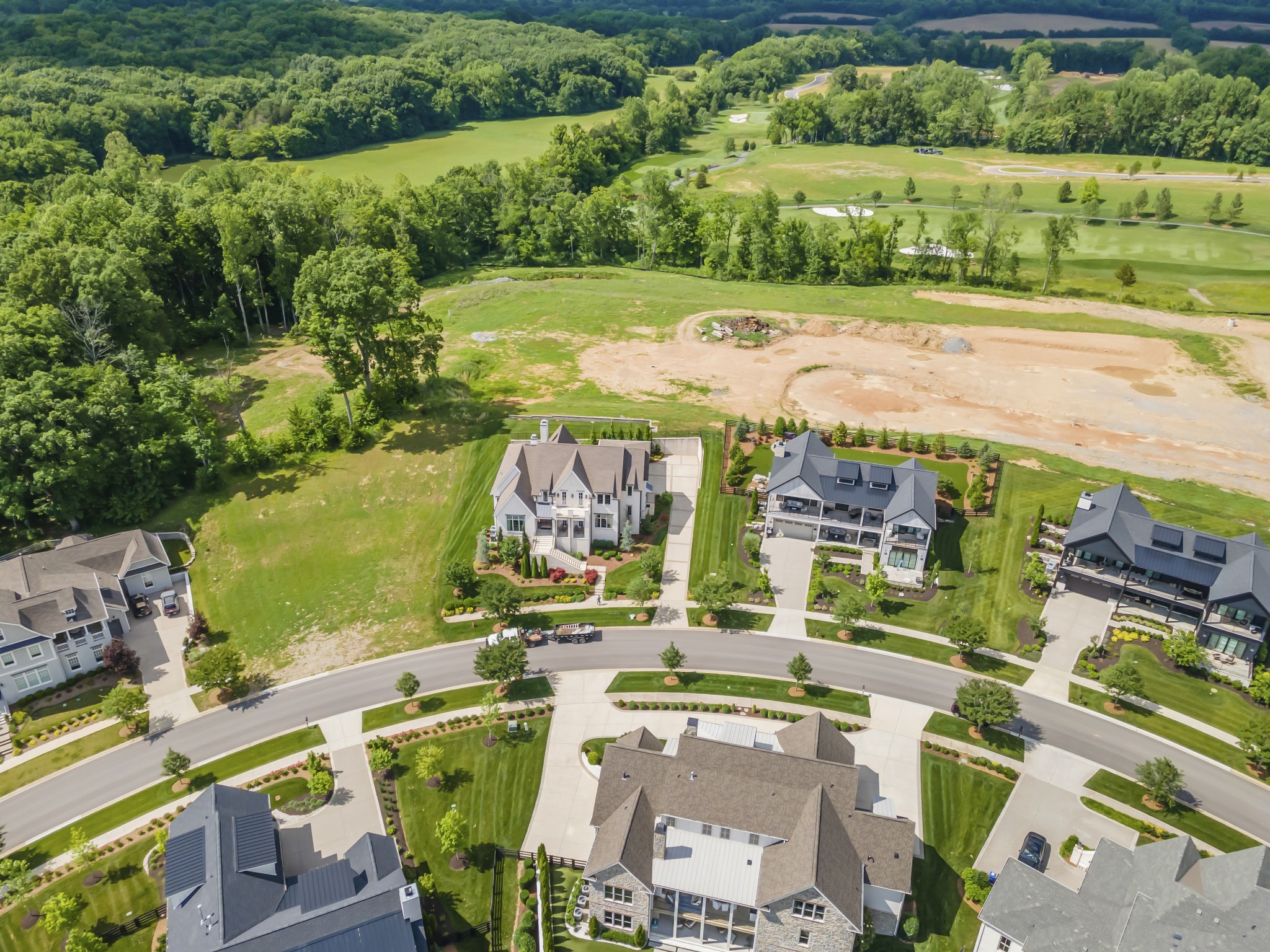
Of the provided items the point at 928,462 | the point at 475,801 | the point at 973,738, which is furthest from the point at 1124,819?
the point at 475,801

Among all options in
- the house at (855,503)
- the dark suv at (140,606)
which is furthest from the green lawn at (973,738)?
the dark suv at (140,606)

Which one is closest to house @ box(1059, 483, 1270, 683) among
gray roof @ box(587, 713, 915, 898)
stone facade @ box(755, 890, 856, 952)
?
gray roof @ box(587, 713, 915, 898)

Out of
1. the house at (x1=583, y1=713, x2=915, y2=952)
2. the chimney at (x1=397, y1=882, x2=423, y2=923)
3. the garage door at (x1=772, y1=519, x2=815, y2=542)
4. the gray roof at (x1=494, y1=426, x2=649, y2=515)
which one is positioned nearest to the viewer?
the chimney at (x1=397, y1=882, x2=423, y2=923)

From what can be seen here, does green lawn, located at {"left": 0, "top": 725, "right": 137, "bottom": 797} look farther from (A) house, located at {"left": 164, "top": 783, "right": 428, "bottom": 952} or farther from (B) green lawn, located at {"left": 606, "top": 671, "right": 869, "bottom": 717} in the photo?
(B) green lawn, located at {"left": 606, "top": 671, "right": 869, "bottom": 717}

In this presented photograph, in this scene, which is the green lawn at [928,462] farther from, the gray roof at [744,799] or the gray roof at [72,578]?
the gray roof at [72,578]

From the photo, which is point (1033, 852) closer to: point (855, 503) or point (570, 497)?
point (855, 503)

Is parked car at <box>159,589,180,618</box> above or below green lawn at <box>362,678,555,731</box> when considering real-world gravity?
above
